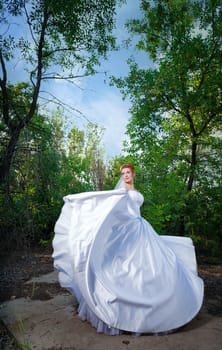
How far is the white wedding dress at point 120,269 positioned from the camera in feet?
11.1

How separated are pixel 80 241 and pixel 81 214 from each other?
356 millimetres

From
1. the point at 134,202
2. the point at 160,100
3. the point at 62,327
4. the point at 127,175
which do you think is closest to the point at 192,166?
the point at 160,100

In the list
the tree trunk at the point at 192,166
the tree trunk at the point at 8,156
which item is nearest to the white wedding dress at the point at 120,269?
the tree trunk at the point at 8,156

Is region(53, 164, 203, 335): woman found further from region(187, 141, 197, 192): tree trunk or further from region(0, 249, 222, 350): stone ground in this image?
region(187, 141, 197, 192): tree trunk

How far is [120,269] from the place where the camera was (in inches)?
139

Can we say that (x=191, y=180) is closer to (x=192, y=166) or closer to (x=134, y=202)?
(x=192, y=166)

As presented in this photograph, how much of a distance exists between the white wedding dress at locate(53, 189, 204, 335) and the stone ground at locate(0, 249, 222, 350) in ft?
0.43

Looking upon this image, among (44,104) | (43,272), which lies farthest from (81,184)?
(44,104)

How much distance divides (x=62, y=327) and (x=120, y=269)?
2.92 ft

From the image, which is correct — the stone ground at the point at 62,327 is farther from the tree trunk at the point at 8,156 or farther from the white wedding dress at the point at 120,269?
the tree trunk at the point at 8,156

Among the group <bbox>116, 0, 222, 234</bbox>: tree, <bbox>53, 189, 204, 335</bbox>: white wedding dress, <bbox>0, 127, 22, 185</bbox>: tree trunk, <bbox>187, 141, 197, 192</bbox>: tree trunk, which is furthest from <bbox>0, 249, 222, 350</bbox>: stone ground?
<bbox>116, 0, 222, 234</bbox>: tree

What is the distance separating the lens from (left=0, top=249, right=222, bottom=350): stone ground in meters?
3.24

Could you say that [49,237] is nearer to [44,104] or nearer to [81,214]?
[44,104]

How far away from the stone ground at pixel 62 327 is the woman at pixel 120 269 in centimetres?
13
